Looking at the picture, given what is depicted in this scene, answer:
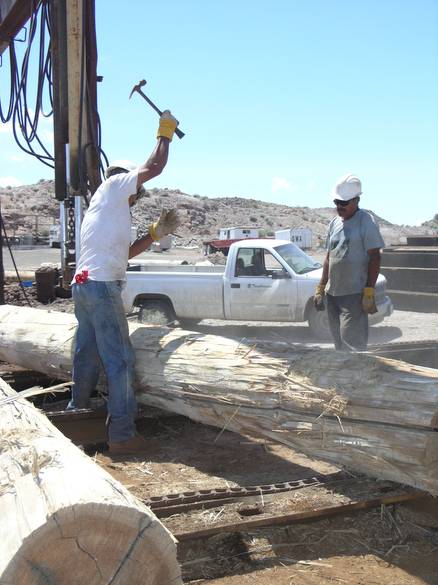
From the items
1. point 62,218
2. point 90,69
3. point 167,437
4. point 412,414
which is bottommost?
point 167,437

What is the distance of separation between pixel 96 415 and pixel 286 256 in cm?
720

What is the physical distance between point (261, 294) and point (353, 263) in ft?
18.9

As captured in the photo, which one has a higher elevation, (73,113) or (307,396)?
(73,113)

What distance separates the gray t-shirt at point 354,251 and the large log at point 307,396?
1588 mm

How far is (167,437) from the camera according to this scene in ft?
17.7

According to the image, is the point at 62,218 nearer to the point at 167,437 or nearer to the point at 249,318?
the point at 167,437

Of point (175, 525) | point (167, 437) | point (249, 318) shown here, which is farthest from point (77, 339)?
point (249, 318)

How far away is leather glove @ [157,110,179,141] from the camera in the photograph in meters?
4.59

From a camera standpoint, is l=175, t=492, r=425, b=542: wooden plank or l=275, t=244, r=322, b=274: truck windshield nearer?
l=175, t=492, r=425, b=542: wooden plank

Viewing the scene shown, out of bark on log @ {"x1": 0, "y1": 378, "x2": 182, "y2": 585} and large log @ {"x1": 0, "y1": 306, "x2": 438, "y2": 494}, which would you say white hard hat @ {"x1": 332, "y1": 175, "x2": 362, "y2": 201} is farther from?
bark on log @ {"x1": 0, "y1": 378, "x2": 182, "y2": 585}

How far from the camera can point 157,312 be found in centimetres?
1176

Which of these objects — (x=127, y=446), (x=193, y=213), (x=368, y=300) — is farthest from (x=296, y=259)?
(x=193, y=213)

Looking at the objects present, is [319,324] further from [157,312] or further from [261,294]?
[157,312]

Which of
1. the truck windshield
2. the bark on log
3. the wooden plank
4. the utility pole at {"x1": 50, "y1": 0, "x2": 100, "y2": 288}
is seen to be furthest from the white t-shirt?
the truck windshield
